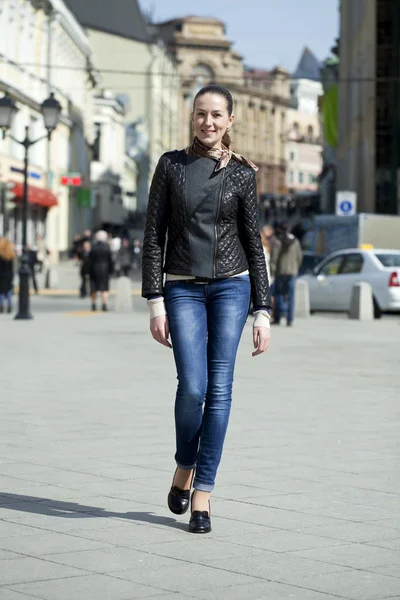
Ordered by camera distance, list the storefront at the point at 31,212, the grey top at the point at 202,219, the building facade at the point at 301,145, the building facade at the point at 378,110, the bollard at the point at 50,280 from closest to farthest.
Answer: the grey top at the point at 202,219 → the bollard at the point at 50,280 → the building facade at the point at 378,110 → the storefront at the point at 31,212 → the building facade at the point at 301,145

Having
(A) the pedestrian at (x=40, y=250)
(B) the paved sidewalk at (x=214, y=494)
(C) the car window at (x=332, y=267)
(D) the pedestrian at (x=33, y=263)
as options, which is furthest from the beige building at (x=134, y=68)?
(B) the paved sidewalk at (x=214, y=494)

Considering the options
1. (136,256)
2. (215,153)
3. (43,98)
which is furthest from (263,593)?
(136,256)

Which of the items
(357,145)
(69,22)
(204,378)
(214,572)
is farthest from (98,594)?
(69,22)

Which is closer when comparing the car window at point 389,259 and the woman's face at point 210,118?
the woman's face at point 210,118

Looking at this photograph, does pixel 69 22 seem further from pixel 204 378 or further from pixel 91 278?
pixel 204 378

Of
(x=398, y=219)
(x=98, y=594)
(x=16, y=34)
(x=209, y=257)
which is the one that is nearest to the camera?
(x=98, y=594)

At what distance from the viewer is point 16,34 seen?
52219mm

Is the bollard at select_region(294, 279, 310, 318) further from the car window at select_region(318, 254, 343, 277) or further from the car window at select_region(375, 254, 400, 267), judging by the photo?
the car window at select_region(375, 254, 400, 267)

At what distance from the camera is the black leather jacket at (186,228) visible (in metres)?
6.10

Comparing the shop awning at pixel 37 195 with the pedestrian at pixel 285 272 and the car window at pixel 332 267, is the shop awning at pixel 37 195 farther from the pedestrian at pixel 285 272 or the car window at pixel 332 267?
the pedestrian at pixel 285 272

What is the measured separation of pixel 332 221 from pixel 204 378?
3235cm

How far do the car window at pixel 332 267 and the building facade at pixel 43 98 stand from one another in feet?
69.5

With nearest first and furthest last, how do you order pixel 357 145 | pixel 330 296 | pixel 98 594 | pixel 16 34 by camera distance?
pixel 98 594, pixel 330 296, pixel 16 34, pixel 357 145

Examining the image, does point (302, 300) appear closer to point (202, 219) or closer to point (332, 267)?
point (332, 267)
